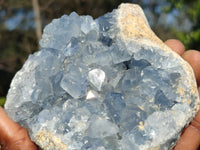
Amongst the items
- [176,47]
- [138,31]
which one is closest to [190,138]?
[138,31]

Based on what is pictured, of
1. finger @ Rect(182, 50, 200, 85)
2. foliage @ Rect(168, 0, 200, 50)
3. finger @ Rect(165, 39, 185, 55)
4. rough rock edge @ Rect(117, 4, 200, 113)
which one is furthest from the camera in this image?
foliage @ Rect(168, 0, 200, 50)

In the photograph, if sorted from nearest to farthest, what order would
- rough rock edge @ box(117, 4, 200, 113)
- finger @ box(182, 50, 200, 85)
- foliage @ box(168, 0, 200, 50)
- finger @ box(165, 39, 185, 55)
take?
rough rock edge @ box(117, 4, 200, 113) → finger @ box(182, 50, 200, 85) → finger @ box(165, 39, 185, 55) → foliage @ box(168, 0, 200, 50)

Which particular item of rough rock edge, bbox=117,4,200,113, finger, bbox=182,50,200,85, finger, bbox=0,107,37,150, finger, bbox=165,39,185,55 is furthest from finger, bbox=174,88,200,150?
finger, bbox=0,107,37,150

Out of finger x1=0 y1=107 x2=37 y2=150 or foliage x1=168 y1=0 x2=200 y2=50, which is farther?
foliage x1=168 y1=0 x2=200 y2=50

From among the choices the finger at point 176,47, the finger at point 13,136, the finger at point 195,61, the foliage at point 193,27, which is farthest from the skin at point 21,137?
the foliage at point 193,27

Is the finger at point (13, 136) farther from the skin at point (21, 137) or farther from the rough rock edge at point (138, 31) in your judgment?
the rough rock edge at point (138, 31)

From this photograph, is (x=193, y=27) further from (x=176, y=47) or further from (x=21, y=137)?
(x=21, y=137)

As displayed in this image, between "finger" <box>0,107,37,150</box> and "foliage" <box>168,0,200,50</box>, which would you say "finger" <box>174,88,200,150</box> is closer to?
"finger" <box>0,107,37,150</box>
